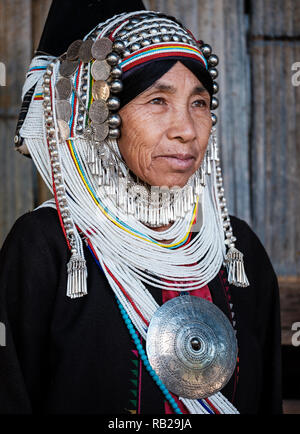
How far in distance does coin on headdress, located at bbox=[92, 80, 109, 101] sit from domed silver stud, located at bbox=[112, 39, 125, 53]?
117 millimetres

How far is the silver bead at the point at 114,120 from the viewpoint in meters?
2.24

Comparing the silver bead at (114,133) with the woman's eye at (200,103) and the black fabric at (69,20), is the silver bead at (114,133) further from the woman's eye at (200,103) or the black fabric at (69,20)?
the black fabric at (69,20)

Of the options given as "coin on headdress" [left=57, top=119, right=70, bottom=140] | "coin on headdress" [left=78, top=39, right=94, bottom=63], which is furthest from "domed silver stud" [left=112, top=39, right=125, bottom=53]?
"coin on headdress" [left=57, top=119, right=70, bottom=140]

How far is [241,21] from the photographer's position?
3273 millimetres

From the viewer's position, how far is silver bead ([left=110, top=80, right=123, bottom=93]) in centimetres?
221

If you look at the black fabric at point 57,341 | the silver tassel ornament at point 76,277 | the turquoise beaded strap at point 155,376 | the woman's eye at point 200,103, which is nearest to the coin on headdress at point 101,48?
the woman's eye at point 200,103

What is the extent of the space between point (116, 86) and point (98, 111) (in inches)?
4.4

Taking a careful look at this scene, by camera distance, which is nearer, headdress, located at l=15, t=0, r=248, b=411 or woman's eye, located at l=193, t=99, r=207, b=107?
headdress, located at l=15, t=0, r=248, b=411

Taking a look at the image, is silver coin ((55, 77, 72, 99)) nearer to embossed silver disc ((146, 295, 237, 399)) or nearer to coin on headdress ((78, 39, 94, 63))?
coin on headdress ((78, 39, 94, 63))

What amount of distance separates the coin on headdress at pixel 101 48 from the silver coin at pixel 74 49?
0.40 ft

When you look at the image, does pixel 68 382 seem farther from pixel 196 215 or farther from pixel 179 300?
pixel 196 215

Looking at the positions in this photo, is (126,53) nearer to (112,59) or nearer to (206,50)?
(112,59)
